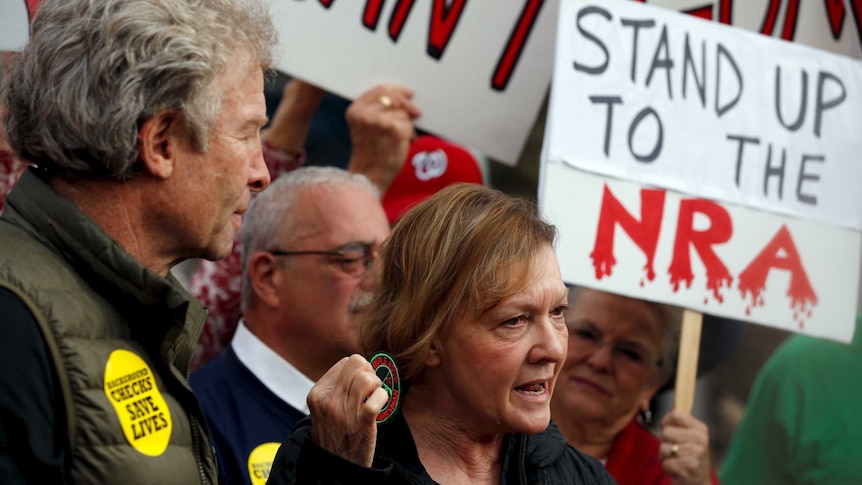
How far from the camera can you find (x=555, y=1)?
387 cm

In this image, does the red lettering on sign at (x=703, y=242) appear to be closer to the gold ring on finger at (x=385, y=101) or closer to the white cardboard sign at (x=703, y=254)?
the white cardboard sign at (x=703, y=254)

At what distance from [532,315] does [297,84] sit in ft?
5.58

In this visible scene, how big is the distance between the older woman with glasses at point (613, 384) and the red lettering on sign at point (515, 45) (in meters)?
0.70

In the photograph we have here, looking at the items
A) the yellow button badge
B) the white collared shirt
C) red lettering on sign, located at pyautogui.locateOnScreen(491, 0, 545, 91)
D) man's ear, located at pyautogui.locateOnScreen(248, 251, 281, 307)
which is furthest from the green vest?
red lettering on sign, located at pyautogui.locateOnScreen(491, 0, 545, 91)

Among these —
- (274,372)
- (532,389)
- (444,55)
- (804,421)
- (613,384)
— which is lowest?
(804,421)

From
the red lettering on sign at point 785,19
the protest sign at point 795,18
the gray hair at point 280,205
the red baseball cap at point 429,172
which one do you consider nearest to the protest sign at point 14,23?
the gray hair at point 280,205

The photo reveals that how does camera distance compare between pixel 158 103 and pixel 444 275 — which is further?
pixel 444 275

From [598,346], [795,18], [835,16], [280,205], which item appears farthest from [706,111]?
[280,205]

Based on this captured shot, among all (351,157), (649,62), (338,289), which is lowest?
(338,289)

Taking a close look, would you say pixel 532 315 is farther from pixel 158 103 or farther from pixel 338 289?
pixel 338 289

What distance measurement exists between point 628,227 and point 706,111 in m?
0.49

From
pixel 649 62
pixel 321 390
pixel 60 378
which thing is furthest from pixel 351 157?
pixel 60 378

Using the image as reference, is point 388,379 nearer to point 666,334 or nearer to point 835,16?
point 666,334

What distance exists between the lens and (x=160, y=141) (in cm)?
191
